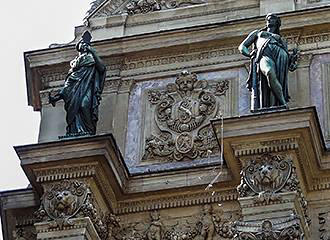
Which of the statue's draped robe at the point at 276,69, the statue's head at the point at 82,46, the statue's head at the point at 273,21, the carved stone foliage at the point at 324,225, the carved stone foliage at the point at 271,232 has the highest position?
the statue's head at the point at 82,46

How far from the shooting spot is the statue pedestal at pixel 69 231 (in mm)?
13883

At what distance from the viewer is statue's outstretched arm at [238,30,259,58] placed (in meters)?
14.7

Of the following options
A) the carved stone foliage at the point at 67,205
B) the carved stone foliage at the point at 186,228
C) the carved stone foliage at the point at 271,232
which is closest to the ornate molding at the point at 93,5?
the carved stone foliage at the point at 67,205

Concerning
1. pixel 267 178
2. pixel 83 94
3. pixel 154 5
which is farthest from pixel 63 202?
pixel 154 5

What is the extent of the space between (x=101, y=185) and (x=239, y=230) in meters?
1.89

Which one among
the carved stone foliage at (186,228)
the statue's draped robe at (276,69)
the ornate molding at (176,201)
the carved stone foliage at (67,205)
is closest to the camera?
the carved stone foliage at (67,205)

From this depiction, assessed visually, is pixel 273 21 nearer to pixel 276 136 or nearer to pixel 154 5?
pixel 276 136

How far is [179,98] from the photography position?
15.7 m

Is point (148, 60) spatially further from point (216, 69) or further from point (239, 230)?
point (239, 230)

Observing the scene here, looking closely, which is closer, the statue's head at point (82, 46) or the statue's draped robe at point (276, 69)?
the statue's draped robe at point (276, 69)

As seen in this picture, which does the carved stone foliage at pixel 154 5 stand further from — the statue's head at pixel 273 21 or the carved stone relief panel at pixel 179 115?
the statue's head at pixel 273 21

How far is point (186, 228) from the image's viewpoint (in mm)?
14438

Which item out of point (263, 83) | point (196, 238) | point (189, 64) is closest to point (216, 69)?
point (189, 64)

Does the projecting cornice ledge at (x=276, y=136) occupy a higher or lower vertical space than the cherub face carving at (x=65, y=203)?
higher
